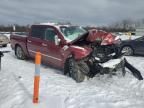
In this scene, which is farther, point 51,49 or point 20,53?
point 20,53

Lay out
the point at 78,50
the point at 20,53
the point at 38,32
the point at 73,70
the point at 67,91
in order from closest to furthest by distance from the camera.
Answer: the point at 67,91 → the point at 78,50 → the point at 73,70 → the point at 38,32 → the point at 20,53

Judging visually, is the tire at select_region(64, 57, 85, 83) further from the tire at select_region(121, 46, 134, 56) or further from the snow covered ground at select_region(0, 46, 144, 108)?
the tire at select_region(121, 46, 134, 56)

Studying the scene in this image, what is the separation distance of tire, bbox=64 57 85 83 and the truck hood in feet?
2.39

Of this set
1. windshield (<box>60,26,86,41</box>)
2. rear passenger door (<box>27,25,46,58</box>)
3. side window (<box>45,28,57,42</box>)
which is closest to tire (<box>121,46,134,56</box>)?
windshield (<box>60,26,86,41</box>)

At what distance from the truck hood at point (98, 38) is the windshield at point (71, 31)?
0.64 m

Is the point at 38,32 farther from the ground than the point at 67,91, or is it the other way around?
the point at 38,32

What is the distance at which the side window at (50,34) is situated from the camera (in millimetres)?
10144

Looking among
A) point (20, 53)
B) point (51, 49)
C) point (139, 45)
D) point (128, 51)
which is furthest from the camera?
point (128, 51)

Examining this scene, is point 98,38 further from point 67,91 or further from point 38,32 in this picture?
point 38,32

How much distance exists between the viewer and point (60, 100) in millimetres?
6031

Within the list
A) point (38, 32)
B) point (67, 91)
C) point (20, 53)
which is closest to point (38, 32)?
point (38, 32)

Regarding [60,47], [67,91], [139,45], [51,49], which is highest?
[60,47]

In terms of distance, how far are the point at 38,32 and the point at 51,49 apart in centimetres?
154

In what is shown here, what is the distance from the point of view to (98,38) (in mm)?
8719
